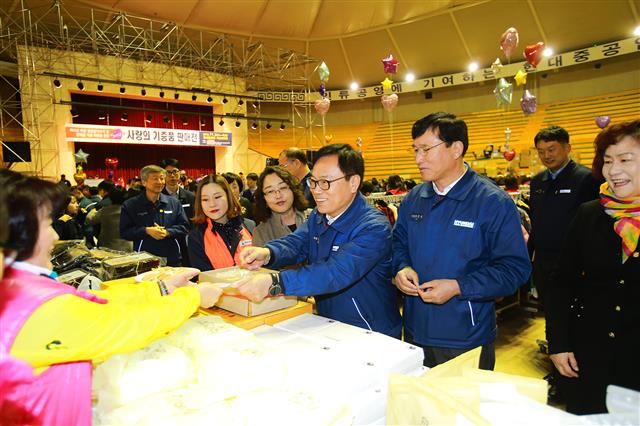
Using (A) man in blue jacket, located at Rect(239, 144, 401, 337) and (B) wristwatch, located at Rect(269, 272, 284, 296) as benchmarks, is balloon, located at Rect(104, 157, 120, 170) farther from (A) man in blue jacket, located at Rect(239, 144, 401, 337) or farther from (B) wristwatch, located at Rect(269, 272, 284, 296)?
(B) wristwatch, located at Rect(269, 272, 284, 296)

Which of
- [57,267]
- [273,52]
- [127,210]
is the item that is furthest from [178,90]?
[57,267]

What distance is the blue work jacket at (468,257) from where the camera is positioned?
1.78 metres

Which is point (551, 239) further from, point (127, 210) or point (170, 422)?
point (127, 210)

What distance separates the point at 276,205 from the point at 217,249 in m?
0.56

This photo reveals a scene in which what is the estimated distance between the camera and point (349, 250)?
1.76 meters

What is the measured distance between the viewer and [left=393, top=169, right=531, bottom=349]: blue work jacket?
1780 millimetres

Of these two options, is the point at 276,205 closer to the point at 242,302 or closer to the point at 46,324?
the point at 242,302

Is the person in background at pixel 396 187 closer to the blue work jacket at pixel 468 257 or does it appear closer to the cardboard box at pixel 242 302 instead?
the blue work jacket at pixel 468 257

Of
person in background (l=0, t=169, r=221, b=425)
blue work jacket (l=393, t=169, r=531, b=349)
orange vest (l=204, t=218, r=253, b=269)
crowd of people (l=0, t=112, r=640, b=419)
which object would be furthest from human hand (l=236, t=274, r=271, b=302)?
orange vest (l=204, t=218, r=253, b=269)

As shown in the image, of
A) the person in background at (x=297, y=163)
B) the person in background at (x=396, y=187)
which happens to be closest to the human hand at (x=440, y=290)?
the person in background at (x=297, y=163)

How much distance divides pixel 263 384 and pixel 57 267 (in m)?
1.70

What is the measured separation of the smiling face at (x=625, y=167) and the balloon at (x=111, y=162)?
16340 millimetres

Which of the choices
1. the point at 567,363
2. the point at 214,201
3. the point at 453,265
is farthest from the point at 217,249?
the point at 567,363

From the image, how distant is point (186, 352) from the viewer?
3.69 ft
